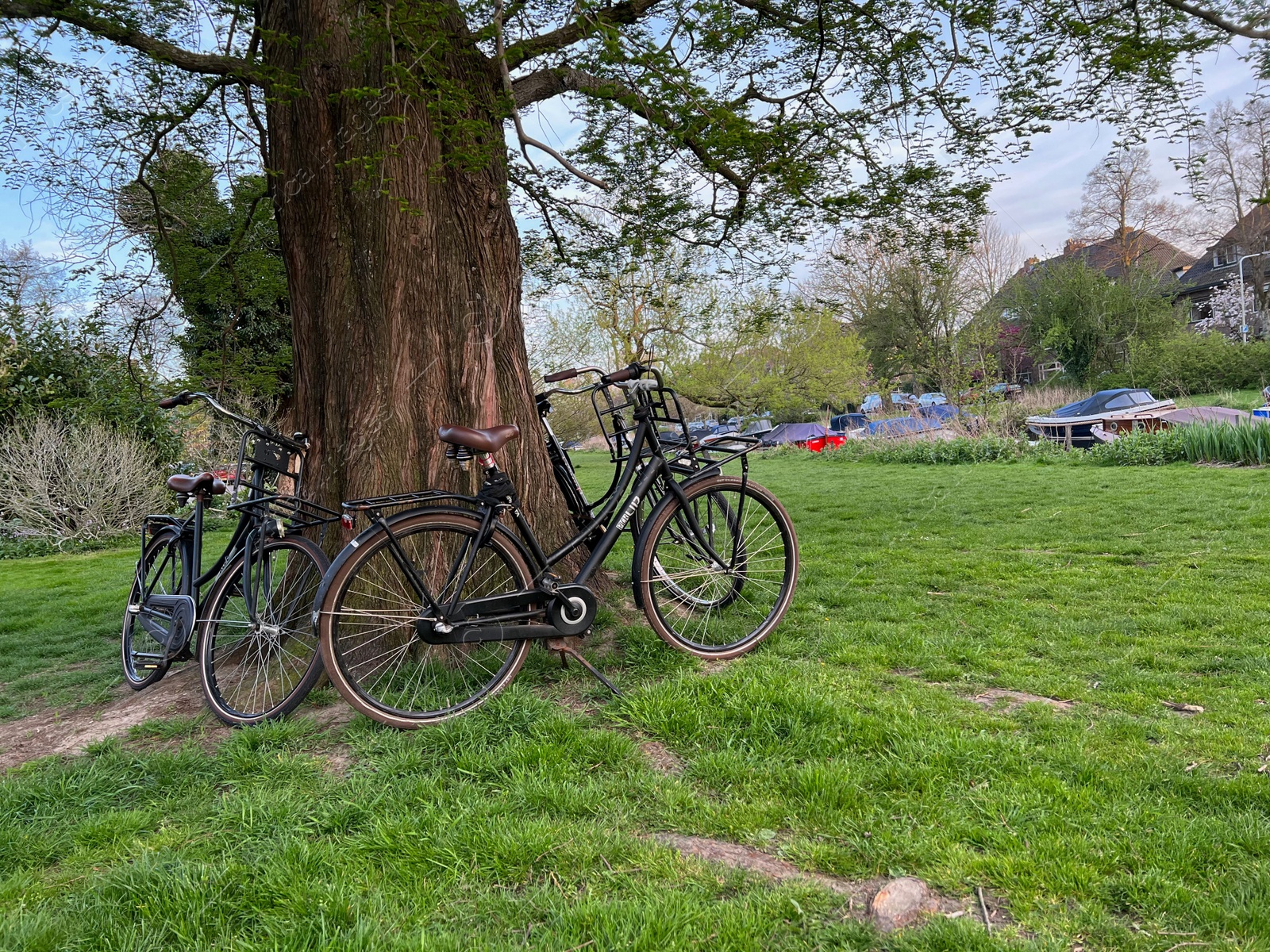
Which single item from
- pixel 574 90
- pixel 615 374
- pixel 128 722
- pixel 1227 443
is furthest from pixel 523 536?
pixel 1227 443

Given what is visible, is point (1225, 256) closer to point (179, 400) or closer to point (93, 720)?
point (179, 400)

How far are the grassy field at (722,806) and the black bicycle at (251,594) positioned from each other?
31 cm

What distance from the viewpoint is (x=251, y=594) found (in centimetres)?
335

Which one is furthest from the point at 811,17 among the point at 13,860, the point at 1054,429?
the point at 1054,429

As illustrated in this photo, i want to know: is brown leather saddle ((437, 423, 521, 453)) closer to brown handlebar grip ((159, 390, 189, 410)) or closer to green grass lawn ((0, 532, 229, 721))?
brown handlebar grip ((159, 390, 189, 410))

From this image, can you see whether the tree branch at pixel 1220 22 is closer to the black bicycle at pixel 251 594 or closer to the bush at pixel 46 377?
the black bicycle at pixel 251 594

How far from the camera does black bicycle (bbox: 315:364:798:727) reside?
294 centimetres

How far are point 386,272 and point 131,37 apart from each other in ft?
6.12

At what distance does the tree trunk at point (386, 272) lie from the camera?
144 inches

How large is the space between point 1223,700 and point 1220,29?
3.79m

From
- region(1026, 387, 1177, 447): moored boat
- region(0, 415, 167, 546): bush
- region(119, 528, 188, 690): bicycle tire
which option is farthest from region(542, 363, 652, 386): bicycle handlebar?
region(1026, 387, 1177, 447): moored boat

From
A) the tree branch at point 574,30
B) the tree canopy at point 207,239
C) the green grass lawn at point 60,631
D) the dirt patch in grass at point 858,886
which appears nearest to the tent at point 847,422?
the green grass lawn at point 60,631

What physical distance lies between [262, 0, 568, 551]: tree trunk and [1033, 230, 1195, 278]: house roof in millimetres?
28649

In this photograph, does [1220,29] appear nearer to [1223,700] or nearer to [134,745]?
[1223,700]
